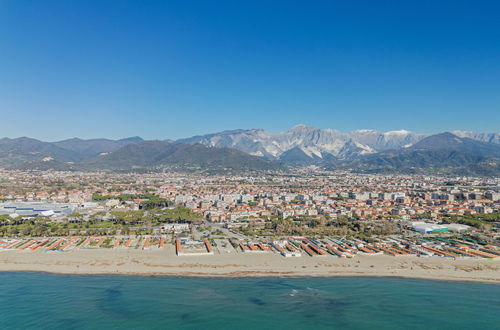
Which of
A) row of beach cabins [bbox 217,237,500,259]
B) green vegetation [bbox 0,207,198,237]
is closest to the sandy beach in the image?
row of beach cabins [bbox 217,237,500,259]

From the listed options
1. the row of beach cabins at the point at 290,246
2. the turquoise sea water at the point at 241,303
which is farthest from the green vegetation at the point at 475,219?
the turquoise sea water at the point at 241,303

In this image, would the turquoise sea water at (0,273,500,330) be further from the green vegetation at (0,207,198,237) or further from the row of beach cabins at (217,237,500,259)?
the green vegetation at (0,207,198,237)

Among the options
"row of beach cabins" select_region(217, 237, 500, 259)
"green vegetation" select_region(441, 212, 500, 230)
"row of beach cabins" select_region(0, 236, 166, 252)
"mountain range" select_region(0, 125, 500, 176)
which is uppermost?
"mountain range" select_region(0, 125, 500, 176)

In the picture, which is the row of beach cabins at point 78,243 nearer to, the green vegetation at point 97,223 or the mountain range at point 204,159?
the green vegetation at point 97,223

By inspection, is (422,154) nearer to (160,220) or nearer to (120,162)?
(120,162)

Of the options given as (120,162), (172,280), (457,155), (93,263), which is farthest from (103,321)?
(457,155)

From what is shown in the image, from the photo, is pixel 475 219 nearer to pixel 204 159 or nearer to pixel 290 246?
pixel 290 246
